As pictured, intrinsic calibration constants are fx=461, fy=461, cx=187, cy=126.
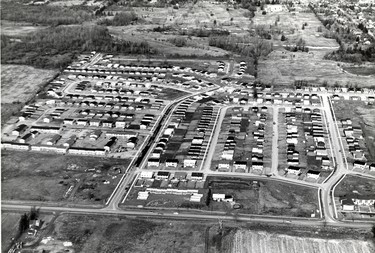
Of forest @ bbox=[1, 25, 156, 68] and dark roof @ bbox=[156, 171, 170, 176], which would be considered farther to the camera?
forest @ bbox=[1, 25, 156, 68]

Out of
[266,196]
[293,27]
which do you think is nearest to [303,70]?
[293,27]

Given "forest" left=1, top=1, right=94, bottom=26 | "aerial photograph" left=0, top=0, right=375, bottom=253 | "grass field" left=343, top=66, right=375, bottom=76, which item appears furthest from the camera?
"forest" left=1, top=1, right=94, bottom=26

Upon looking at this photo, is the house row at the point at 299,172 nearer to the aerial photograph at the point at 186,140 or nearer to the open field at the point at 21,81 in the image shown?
the aerial photograph at the point at 186,140

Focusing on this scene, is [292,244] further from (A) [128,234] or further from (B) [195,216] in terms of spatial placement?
(A) [128,234]

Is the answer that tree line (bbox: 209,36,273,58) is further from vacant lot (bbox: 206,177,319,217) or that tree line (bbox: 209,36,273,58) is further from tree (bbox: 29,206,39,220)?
tree (bbox: 29,206,39,220)

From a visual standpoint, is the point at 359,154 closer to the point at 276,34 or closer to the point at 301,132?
the point at 301,132

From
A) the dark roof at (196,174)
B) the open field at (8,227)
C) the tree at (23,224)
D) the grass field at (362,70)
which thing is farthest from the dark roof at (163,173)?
the grass field at (362,70)

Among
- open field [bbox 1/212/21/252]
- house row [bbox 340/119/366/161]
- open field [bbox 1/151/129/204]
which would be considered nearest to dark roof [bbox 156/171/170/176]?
open field [bbox 1/151/129/204]
